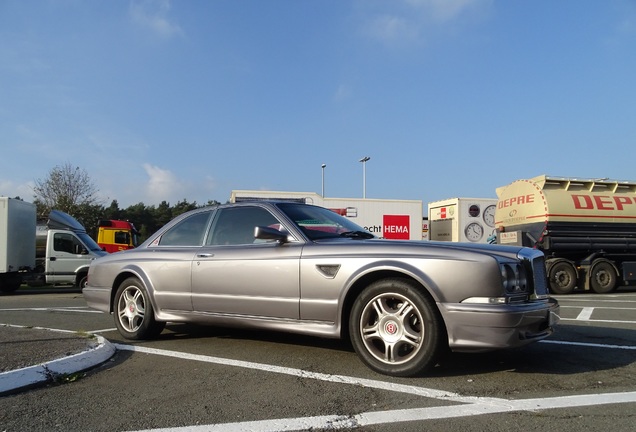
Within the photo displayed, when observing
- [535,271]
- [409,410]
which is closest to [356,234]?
[535,271]

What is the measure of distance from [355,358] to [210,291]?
65.6 inches

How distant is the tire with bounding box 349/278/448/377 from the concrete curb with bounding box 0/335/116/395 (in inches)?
92.1

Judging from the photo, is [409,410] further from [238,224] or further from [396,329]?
[238,224]

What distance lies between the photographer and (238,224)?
5.25m

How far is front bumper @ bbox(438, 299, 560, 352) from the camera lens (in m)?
3.56

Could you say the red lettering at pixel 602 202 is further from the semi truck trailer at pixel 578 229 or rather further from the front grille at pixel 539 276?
the front grille at pixel 539 276

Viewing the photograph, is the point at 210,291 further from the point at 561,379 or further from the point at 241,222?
the point at 561,379

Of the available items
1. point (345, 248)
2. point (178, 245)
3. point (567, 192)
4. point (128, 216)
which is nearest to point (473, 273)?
point (345, 248)

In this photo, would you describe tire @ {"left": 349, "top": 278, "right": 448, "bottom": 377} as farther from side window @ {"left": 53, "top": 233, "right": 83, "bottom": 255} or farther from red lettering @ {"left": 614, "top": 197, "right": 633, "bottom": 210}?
side window @ {"left": 53, "top": 233, "right": 83, "bottom": 255}

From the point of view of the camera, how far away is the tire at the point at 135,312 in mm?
5578

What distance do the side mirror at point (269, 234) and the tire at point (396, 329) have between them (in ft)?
3.17

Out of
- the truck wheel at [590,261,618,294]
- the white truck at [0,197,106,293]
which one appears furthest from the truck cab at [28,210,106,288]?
the truck wheel at [590,261,618,294]

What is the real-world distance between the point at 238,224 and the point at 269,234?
2.93 ft

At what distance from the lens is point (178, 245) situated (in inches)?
223
